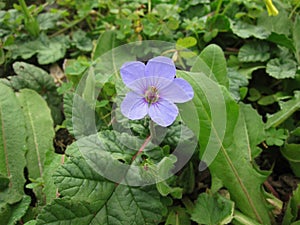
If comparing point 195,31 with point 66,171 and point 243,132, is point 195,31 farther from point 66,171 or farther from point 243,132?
point 66,171

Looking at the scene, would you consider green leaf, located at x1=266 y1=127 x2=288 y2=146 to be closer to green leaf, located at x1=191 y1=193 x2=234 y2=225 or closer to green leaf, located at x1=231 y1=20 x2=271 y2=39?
green leaf, located at x1=191 y1=193 x2=234 y2=225

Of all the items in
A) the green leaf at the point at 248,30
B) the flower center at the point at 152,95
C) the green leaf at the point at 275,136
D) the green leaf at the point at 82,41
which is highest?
the flower center at the point at 152,95

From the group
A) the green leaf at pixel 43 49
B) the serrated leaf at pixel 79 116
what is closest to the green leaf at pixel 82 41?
the green leaf at pixel 43 49

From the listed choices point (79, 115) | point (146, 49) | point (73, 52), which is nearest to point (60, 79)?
point (73, 52)

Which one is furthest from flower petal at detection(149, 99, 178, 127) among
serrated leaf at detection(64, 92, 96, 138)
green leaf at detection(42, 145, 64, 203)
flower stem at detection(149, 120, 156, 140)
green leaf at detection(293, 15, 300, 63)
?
green leaf at detection(293, 15, 300, 63)

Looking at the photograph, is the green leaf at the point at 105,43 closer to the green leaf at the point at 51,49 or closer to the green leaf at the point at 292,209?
the green leaf at the point at 51,49

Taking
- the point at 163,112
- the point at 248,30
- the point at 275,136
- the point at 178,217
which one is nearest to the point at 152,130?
the point at 163,112

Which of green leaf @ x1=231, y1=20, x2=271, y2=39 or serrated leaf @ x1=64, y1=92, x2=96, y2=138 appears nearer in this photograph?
serrated leaf @ x1=64, y1=92, x2=96, y2=138
